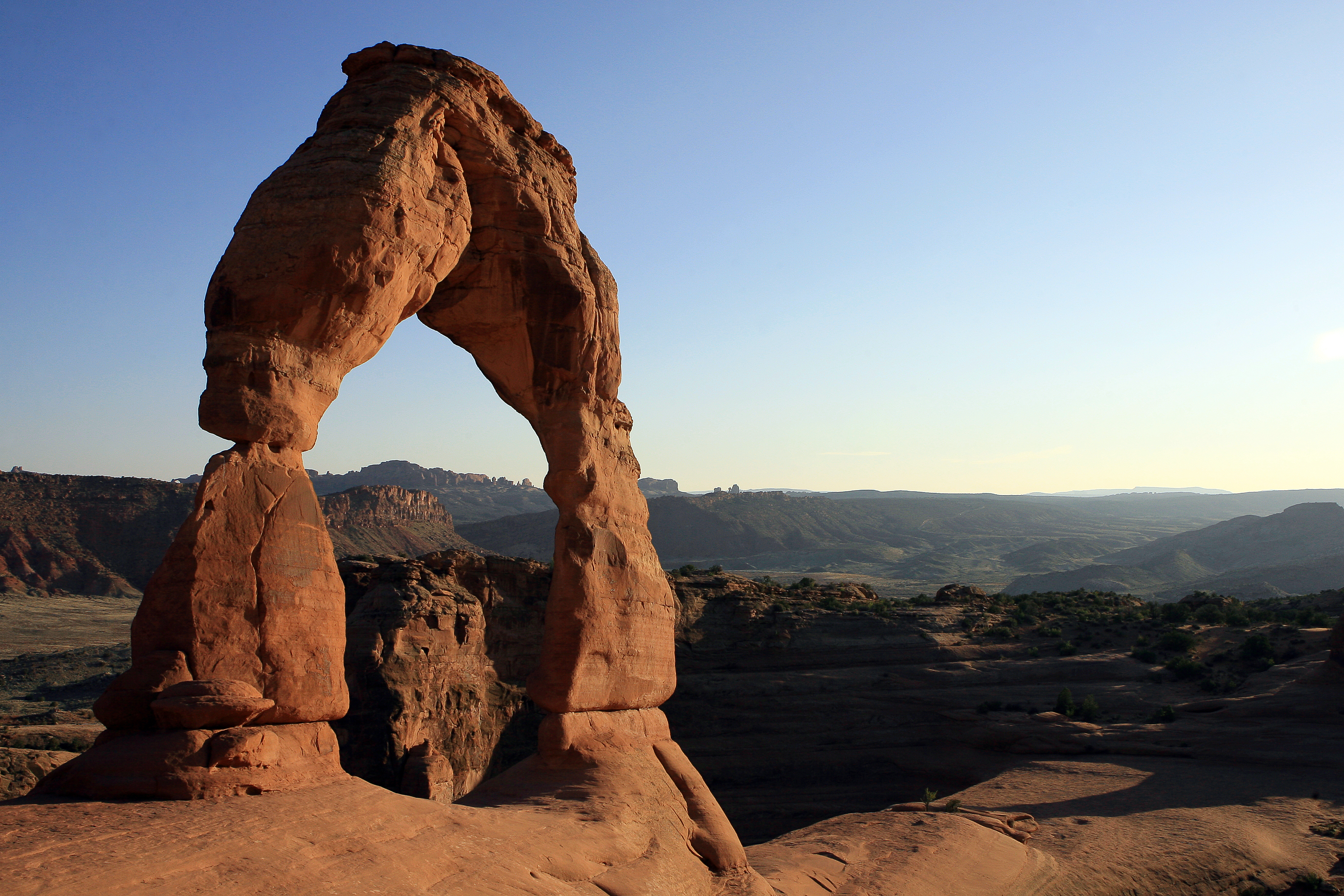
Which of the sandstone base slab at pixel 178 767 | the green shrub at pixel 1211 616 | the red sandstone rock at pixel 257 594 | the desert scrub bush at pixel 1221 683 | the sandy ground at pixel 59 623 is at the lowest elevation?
the sandy ground at pixel 59 623

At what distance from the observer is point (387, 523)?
89.1 metres

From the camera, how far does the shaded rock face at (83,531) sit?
202 ft

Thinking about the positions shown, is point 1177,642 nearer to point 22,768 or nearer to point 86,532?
point 22,768

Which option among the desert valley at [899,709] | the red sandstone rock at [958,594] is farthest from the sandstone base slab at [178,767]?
the red sandstone rock at [958,594]

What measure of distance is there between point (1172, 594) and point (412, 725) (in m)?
79.0

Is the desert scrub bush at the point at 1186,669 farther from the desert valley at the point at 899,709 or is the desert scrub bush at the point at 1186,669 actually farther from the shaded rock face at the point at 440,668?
the shaded rock face at the point at 440,668

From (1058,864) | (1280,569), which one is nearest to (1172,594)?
(1280,569)

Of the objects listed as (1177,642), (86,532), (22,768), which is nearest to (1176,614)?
(1177,642)

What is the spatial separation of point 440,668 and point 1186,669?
22.9 meters

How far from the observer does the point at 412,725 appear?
1983 centimetres

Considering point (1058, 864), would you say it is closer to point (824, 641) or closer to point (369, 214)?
point (369, 214)

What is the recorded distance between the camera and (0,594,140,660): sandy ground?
4559 cm

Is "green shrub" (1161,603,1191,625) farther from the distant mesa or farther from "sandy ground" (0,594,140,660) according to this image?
"sandy ground" (0,594,140,660)

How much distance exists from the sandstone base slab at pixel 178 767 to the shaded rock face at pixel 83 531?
2478 inches
